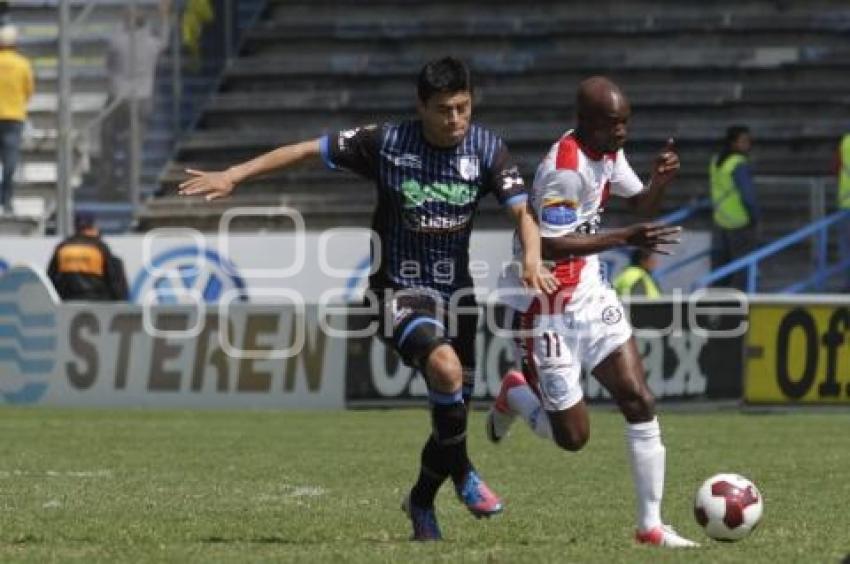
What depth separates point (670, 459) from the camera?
607 inches

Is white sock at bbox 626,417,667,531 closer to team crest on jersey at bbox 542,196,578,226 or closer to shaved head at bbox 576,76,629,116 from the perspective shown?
team crest on jersey at bbox 542,196,578,226

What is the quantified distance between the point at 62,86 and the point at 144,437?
8365 mm

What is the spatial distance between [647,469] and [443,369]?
3.12 feet

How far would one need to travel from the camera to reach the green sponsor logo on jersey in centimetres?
1010

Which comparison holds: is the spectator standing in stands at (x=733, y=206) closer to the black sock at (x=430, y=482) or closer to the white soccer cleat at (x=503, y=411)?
the white soccer cleat at (x=503, y=411)

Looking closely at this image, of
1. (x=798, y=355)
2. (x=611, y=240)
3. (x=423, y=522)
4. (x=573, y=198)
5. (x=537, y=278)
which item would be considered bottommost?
(x=798, y=355)

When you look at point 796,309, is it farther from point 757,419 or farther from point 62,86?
point 62,86

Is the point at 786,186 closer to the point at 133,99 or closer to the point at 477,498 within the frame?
the point at 133,99

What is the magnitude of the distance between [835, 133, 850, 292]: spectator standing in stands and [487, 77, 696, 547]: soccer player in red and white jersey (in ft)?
45.3

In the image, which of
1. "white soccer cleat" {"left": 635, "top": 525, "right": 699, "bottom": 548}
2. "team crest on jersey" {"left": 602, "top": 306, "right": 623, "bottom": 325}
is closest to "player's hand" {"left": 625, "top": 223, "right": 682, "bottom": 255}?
"team crest on jersey" {"left": 602, "top": 306, "right": 623, "bottom": 325}

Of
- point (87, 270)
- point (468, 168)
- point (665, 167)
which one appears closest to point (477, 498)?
point (468, 168)

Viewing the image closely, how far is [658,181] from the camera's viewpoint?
10.4 meters

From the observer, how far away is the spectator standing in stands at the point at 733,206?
971 inches

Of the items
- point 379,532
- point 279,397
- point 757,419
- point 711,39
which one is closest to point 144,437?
point 279,397
